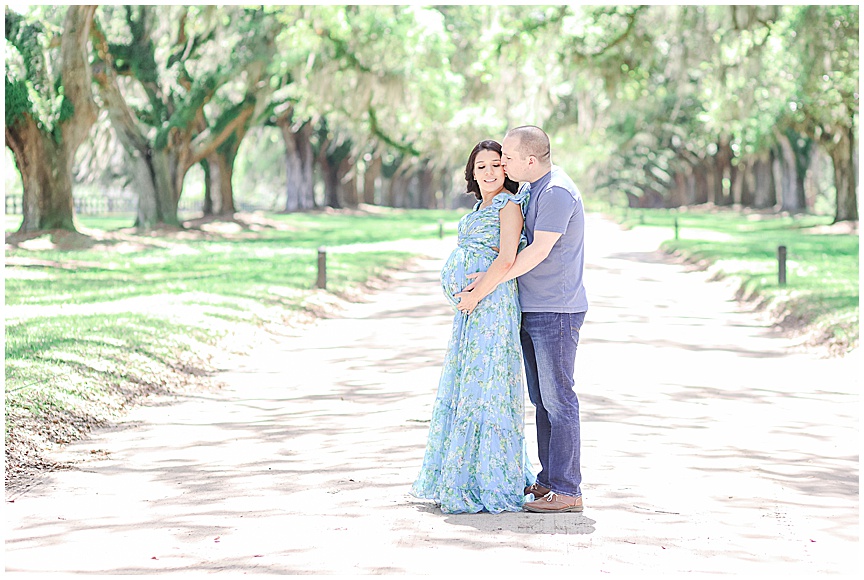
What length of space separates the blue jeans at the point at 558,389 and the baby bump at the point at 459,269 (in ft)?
1.11

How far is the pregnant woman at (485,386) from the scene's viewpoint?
627 cm

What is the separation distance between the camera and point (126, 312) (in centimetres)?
1420

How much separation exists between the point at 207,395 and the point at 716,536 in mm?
5520

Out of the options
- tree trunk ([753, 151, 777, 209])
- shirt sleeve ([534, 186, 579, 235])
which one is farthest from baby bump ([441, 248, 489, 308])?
tree trunk ([753, 151, 777, 209])

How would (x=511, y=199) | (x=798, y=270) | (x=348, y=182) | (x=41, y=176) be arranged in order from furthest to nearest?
(x=348, y=182) < (x=41, y=176) < (x=798, y=270) < (x=511, y=199)

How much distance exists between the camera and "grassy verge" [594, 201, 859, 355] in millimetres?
14094

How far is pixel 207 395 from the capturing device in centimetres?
1030

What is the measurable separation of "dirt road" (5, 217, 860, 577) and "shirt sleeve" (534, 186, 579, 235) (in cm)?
143

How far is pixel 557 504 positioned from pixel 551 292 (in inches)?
41.6

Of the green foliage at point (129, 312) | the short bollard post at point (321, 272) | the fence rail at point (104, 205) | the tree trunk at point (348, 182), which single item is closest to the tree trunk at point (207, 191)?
the green foliage at point (129, 312)

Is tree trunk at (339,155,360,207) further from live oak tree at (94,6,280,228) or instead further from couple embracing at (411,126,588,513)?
couple embracing at (411,126,588,513)

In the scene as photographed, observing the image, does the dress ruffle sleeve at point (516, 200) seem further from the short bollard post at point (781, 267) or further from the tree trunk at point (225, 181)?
the tree trunk at point (225, 181)

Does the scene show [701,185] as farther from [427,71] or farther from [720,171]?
[427,71]

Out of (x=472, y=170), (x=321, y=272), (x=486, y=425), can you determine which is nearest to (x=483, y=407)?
(x=486, y=425)
